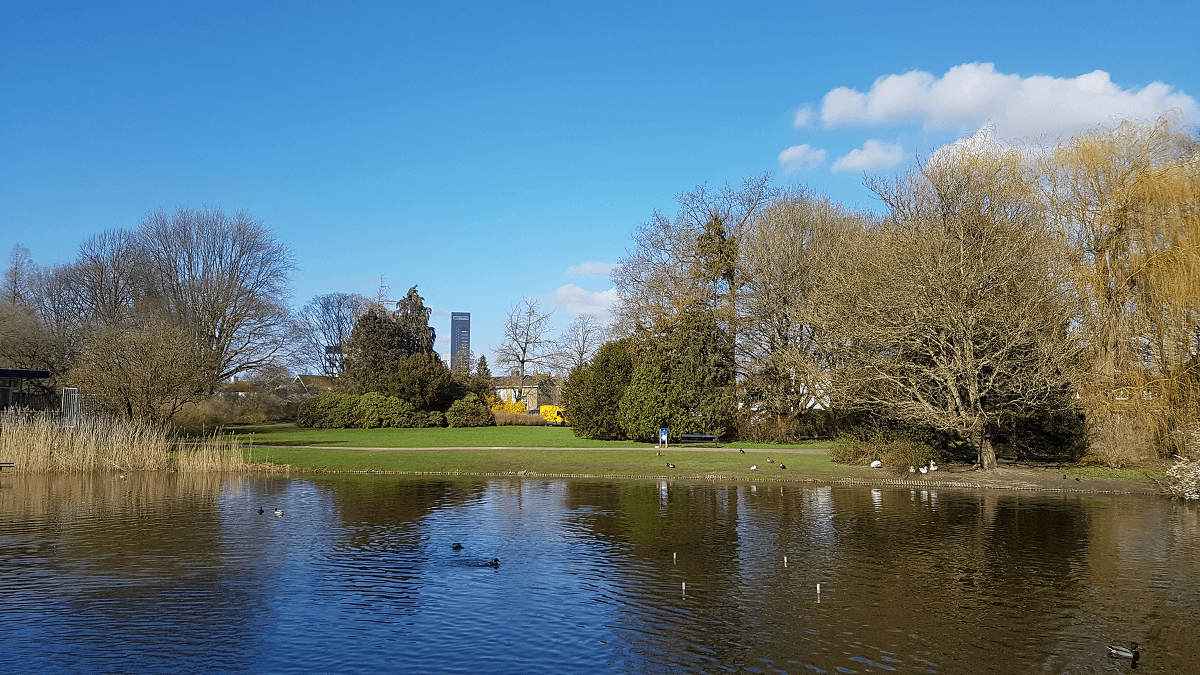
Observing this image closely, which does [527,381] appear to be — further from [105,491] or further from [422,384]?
[105,491]

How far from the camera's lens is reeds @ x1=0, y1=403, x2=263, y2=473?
29297 mm

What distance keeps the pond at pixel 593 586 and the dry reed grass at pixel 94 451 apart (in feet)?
22.6

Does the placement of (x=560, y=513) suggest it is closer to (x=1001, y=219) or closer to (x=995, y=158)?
(x=1001, y=219)

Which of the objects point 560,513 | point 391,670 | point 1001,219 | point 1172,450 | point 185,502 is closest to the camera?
point 391,670

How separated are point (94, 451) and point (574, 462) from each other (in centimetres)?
1709

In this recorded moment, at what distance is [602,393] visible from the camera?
4303cm

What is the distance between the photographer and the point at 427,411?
179ft

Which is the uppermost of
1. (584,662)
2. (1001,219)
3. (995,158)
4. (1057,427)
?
(995,158)

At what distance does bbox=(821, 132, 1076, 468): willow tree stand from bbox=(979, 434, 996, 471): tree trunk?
0.04 m

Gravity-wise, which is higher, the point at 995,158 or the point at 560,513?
the point at 995,158

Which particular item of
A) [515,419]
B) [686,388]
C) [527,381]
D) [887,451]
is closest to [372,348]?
[515,419]

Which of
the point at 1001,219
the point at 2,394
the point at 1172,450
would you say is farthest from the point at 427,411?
the point at 1172,450

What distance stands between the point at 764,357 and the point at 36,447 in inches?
1227

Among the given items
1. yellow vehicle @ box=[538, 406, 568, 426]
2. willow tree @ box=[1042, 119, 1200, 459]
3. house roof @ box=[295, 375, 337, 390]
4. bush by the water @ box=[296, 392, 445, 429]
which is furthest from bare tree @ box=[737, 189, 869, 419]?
house roof @ box=[295, 375, 337, 390]
